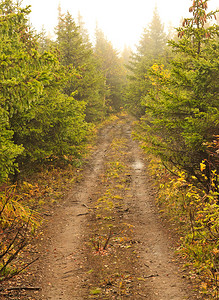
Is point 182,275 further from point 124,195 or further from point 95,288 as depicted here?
point 124,195

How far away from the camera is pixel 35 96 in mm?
7340

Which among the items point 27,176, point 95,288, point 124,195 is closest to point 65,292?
point 95,288

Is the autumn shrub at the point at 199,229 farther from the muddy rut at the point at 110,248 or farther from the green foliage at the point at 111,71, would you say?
the green foliage at the point at 111,71

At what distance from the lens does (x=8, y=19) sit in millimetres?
7750

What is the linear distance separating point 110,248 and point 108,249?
10 cm

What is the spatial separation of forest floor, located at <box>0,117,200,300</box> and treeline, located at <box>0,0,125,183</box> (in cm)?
315

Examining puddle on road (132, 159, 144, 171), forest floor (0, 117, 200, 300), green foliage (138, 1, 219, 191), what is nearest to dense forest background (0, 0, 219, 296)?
green foliage (138, 1, 219, 191)

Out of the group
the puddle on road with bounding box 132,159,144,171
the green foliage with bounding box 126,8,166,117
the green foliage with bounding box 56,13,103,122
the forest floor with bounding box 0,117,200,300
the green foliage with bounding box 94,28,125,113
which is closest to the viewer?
the forest floor with bounding box 0,117,200,300

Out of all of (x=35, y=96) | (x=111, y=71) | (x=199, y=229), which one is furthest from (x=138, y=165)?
(x=111, y=71)

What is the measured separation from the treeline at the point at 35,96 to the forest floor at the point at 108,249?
315cm

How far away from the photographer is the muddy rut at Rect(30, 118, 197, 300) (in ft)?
20.7

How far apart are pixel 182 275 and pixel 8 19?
9.42 m

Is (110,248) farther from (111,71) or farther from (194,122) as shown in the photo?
(111,71)

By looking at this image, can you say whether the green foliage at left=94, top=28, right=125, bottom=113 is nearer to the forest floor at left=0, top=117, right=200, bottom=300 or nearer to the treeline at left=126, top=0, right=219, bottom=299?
the forest floor at left=0, top=117, right=200, bottom=300
